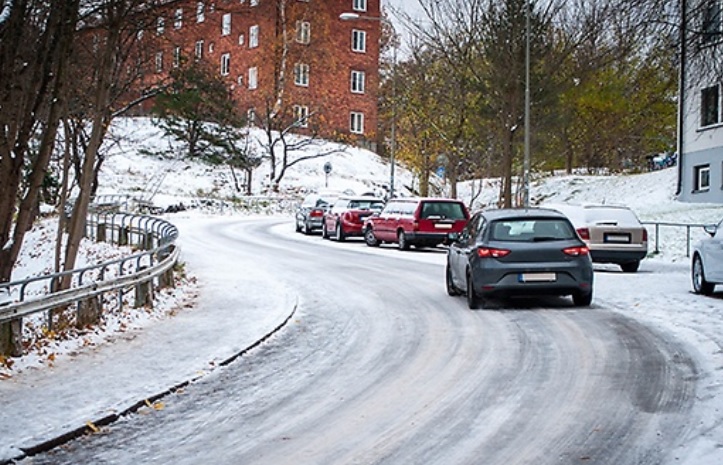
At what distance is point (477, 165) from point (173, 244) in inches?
1193

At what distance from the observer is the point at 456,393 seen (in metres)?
8.84

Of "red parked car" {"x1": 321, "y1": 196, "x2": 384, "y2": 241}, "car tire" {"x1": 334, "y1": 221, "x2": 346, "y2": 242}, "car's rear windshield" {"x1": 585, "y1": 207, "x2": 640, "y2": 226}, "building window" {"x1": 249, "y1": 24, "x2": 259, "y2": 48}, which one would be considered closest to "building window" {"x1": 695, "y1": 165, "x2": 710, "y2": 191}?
"red parked car" {"x1": 321, "y1": 196, "x2": 384, "y2": 241}

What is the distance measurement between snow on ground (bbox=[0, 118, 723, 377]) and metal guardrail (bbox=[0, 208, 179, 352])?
0.46 m

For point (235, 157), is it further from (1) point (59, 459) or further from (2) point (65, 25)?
(1) point (59, 459)

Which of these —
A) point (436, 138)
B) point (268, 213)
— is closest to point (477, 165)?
point (436, 138)

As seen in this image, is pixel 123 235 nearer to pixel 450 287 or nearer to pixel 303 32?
pixel 450 287

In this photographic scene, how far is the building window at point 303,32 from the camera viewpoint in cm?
6911

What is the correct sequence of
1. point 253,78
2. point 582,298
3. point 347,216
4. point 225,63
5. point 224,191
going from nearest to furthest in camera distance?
point 582,298, point 347,216, point 224,191, point 253,78, point 225,63

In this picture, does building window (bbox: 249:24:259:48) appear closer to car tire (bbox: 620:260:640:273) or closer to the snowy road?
car tire (bbox: 620:260:640:273)

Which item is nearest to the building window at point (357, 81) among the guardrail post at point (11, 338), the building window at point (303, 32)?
the building window at point (303, 32)

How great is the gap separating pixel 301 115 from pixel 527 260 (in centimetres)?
5572

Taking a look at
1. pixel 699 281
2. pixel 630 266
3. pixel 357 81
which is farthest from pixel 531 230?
pixel 357 81

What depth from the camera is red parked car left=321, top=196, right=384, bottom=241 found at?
3519 cm

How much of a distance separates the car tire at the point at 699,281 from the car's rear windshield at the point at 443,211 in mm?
13009
